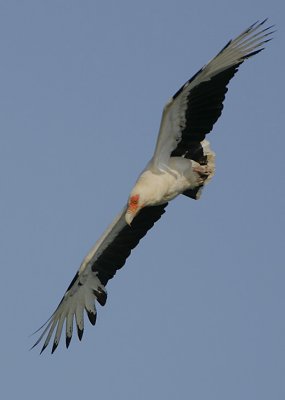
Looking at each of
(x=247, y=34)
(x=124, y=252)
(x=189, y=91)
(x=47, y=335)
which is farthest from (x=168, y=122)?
(x=47, y=335)

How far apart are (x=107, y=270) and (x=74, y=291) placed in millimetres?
518

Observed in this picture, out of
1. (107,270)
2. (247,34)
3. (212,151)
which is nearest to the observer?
(247,34)

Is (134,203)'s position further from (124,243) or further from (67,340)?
(67,340)

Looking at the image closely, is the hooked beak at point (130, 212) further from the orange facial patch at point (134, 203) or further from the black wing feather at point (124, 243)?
the black wing feather at point (124, 243)

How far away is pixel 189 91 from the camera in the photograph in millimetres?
14094

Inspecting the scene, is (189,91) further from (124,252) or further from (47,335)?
(47,335)

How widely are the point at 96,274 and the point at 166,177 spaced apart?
2.21 metres

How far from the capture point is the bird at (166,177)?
14039mm

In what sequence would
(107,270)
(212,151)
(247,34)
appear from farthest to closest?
(107,270), (212,151), (247,34)

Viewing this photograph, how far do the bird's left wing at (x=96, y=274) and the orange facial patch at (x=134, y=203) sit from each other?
122 cm

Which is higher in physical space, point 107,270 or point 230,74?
point 230,74

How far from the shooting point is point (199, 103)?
Answer: 14242mm

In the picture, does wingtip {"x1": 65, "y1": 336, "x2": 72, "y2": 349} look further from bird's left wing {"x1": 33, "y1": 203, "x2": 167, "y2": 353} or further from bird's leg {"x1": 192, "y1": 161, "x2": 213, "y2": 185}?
bird's leg {"x1": 192, "y1": 161, "x2": 213, "y2": 185}

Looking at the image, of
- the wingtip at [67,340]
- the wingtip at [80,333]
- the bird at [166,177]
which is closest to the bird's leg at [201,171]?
the bird at [166,177]
